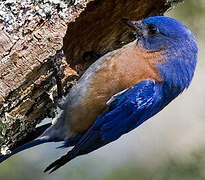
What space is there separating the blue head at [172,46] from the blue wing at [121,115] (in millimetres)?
153

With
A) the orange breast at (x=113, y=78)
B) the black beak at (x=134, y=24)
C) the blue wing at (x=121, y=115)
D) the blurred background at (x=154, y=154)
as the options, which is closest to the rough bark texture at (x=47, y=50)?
the black beak at (x=134, y=24)

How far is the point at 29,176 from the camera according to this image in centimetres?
758

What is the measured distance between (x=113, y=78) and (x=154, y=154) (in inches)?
90.1

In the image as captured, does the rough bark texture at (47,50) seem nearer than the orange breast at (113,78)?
Yes

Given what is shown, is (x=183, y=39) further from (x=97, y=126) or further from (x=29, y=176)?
(x=29, y=176)

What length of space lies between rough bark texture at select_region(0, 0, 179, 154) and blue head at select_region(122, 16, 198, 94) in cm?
15

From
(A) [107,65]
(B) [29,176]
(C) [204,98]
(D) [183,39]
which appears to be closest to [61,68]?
(A) [107,65]

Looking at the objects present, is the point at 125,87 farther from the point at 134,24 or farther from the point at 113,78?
the point at 134,24

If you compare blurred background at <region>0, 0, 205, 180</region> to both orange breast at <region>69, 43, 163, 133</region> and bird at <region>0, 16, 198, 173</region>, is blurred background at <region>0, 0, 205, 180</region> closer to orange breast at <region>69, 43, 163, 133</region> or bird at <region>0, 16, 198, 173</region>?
bird at <region>0, 16, 198, 173</region>

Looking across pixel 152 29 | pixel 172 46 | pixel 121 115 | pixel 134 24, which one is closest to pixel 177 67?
pixel 172 46

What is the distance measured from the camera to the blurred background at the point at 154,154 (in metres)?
6.95

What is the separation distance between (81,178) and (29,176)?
56 cm

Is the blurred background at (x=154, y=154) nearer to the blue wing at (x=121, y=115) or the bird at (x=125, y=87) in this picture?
the bird at (x=125, y=87)

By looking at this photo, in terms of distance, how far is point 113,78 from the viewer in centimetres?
570
